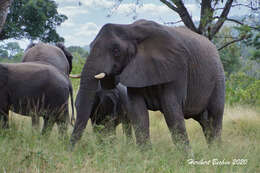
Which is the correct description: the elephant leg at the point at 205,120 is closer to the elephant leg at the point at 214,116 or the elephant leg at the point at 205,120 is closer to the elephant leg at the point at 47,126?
the elephant leg at the point at 214,116

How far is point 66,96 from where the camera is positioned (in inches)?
279

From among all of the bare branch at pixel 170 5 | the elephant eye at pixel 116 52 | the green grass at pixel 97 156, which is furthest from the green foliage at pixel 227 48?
the elephant eye at pixel 116 52

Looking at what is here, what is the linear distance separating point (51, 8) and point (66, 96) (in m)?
21.3

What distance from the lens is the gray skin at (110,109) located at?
625 centimetres

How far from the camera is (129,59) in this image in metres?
5.16

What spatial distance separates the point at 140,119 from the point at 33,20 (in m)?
23.3

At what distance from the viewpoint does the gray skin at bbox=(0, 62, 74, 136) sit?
659cm

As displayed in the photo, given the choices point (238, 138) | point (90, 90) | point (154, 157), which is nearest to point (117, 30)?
point (90, 90)

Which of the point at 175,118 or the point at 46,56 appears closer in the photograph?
the point at 175,118

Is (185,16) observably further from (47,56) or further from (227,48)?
(227,48)

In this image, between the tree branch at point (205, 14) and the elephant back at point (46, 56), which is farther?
the tree branch at point (205, 14)

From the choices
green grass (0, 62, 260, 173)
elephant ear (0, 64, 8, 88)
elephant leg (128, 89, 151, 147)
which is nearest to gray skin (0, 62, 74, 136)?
elephant ear (0, 64, 8, 88)

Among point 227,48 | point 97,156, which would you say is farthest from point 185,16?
point 97,156

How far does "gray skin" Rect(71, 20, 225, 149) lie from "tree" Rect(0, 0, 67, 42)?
21.0 m
